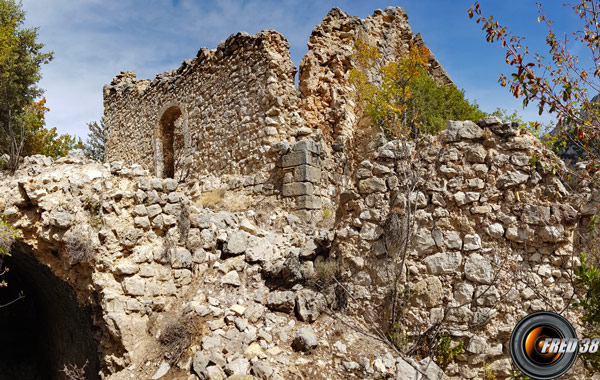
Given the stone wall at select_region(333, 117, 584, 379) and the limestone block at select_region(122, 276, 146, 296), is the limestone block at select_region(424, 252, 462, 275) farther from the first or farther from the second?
the limestone block at select_region(122, 276, 146, 296)

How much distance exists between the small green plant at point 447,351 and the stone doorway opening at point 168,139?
10.0m

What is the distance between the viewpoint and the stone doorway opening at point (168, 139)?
1305 centimetres

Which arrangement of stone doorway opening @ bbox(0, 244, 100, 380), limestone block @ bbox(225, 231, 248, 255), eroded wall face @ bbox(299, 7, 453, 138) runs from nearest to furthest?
1. limestone block @ bbox(225, 231, 248, 255)
2. stone doorway opening @ bbox(0, 244, 100, 380)
3. eroded wall face @ bbox(299, 7, 453, 138)

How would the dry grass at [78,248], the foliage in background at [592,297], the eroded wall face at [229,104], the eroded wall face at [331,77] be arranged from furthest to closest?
1. the eroded wall face at [331,77]
2. the eroded wall face at [229,104]
3. the dry grass at [78,248]
4. the foliage in background at [592,297]

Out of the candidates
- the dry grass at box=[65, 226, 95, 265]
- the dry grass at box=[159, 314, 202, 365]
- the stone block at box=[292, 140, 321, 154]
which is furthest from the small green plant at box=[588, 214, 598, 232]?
the dry grass at box=[65, 226, 95, 265]

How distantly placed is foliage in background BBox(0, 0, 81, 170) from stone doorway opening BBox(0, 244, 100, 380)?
5.17 m

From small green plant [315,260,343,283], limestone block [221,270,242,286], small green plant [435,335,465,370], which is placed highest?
small green plant [315,260,343,283]

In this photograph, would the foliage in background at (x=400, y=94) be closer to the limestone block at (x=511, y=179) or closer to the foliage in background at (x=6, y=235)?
the limestone block at (x=511, y=179)

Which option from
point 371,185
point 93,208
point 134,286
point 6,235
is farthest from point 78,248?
point 371,185

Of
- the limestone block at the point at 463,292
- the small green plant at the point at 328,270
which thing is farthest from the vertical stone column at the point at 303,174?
the limestone block at the point at 463,292

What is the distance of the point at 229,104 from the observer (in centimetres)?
1034

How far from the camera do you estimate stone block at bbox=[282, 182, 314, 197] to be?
28.0ft

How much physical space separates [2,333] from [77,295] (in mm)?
7123

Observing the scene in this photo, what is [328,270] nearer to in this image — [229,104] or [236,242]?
[236,242]
